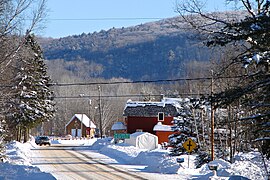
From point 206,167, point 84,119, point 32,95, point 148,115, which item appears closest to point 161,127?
point 148,115

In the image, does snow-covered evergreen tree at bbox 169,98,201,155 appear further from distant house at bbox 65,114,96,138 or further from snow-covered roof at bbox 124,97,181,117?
distant house at bbox 65,114,96,138

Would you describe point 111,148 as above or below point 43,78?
below

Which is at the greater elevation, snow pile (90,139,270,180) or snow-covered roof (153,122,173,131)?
snow-covered roof (153,122,173,131)

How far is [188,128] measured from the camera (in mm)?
43500

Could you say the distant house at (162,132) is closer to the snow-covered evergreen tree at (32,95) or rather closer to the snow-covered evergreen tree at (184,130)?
the snow-covered evergreen tree at (32,95)

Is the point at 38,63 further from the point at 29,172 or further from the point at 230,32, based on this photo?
the point at 230,32

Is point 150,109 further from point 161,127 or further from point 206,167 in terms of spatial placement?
point 206,167

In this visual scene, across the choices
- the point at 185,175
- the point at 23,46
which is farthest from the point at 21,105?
the point at 185,175

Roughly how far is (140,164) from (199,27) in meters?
18.5

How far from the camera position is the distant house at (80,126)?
106 meters

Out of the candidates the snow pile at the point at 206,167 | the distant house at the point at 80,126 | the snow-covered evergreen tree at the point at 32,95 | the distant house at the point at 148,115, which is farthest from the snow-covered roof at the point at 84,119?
the snow pile at the point at 206,167

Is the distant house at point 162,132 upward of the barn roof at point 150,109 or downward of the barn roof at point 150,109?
downward

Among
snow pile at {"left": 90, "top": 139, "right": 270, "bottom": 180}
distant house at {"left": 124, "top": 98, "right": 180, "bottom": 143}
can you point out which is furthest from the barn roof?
snow pile at {"left": 90, "top": 139, "right": 270, "bottom": 180}

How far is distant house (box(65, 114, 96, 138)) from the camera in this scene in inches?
4176
